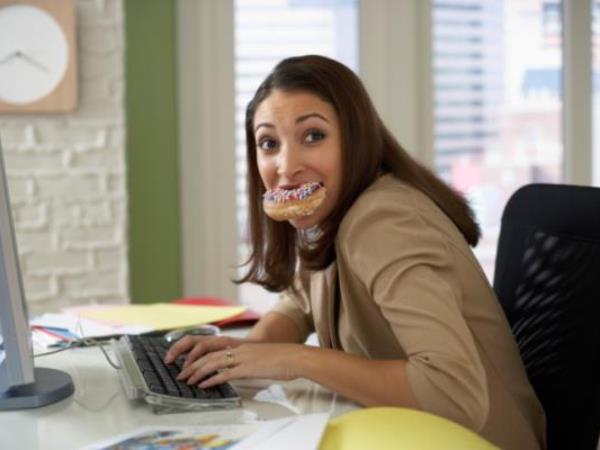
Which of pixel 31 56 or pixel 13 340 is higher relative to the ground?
pixel 31 56

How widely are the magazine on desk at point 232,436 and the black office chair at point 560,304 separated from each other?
0.42 metres

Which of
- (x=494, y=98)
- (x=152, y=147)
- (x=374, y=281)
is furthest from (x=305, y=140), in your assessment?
(x=494, y=98)

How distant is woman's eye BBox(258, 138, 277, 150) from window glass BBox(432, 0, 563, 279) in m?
2.30

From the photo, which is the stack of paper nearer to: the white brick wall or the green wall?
the white brick wall

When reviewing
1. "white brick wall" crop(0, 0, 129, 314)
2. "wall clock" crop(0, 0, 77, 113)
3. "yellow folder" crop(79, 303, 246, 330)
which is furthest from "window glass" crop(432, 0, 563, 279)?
"yellow folder" crop(79, 303, 246, 330)

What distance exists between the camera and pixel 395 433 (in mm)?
882

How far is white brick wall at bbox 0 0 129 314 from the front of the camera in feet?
9.11

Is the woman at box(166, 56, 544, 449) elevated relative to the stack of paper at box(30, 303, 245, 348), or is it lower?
elevated

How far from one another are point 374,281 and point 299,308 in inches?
19.6

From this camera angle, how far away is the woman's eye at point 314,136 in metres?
1.26

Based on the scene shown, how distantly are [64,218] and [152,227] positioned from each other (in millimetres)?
434

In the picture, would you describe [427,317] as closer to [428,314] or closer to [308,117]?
[428,314]

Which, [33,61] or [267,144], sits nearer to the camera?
[267,144]

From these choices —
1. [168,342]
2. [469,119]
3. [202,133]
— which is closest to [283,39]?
[202,133]
